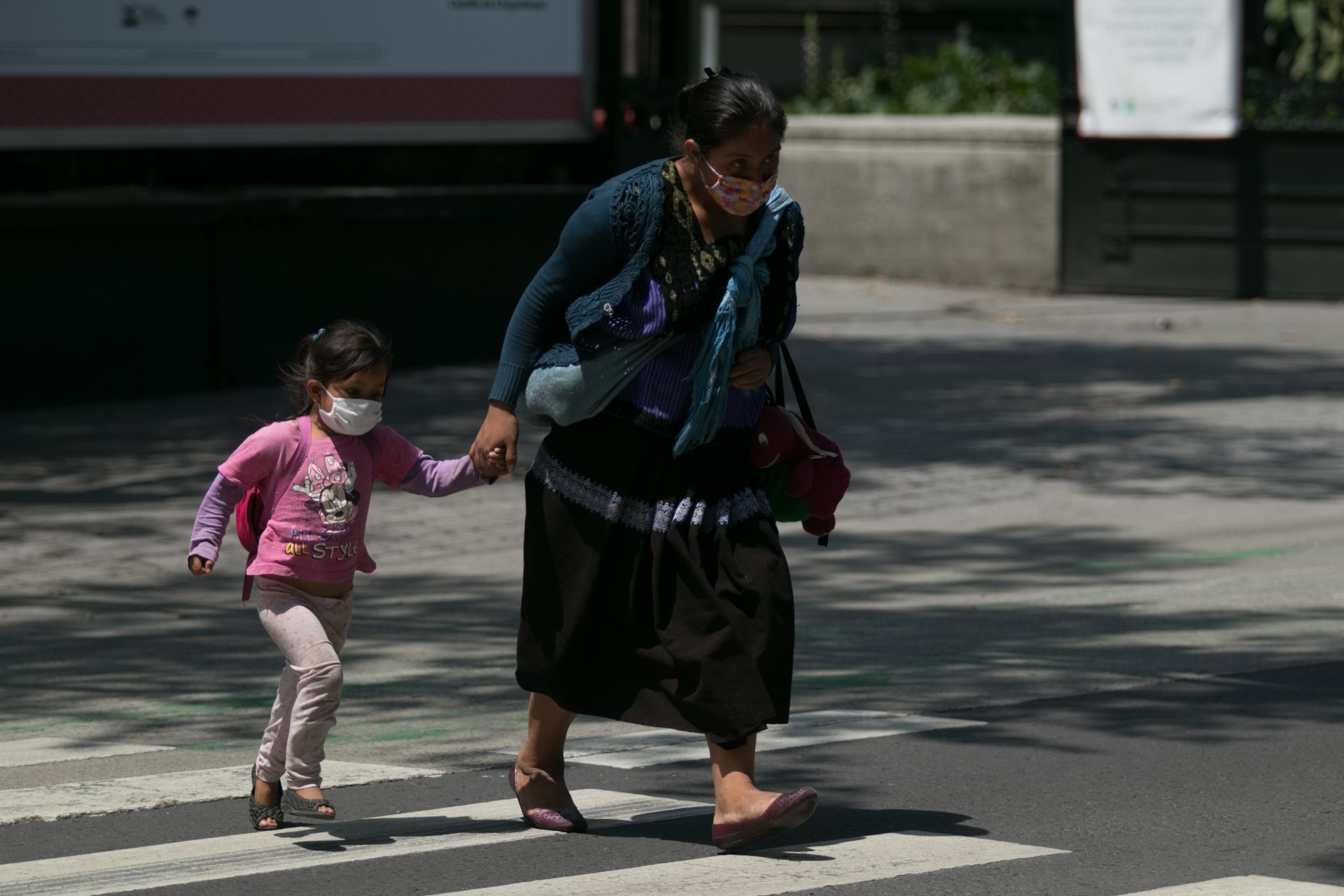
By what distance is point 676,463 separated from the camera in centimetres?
512

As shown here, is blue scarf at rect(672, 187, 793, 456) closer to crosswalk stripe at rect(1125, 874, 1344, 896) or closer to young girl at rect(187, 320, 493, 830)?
young girl at rect(187, 320, 493, 830)

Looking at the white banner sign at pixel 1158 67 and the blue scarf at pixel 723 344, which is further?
the white banner sign at pixel 1158 67

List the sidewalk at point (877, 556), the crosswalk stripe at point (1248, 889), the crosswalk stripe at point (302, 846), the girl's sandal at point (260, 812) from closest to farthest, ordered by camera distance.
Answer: the crosswalk stripe at point (1248, 889) → the crosswalk stripe at point (302, 846) → the girl's sandal at point (260, 812) → the sidewalk at point (877, 556)

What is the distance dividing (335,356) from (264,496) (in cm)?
38

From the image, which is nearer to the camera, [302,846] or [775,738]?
[302,846]

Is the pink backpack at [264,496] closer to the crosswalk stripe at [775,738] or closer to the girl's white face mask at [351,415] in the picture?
the girl's white face mask at [351,415]

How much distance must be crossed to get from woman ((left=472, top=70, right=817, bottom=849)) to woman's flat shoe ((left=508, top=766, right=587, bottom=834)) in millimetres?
13

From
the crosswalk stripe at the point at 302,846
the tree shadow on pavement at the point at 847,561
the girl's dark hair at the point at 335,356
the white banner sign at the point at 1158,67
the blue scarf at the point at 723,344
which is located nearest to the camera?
the crosswalk stripe at the point at 302,846

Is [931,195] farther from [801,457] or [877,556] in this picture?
[801,457]

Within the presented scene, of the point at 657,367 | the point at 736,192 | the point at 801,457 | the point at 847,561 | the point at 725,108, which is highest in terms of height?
the point at 725,108

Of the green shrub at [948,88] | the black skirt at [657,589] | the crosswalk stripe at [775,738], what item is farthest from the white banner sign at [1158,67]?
the black skirt at [657,589]

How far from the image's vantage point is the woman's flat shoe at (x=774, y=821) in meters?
4.95

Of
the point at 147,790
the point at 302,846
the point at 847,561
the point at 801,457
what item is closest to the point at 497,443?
the point at 801,457

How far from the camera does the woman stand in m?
5.02
